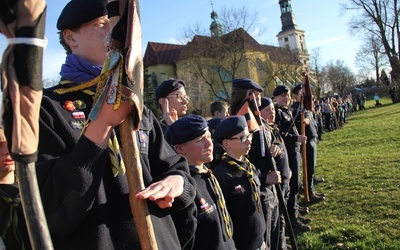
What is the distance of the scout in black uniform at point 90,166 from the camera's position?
142cm

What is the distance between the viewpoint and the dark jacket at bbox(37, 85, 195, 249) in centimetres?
142

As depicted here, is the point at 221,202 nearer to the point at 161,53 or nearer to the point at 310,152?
the point at 310,152

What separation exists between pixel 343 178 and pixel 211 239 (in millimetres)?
7162

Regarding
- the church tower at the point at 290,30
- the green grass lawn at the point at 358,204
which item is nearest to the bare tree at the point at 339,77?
the church tower at the point at 290,30

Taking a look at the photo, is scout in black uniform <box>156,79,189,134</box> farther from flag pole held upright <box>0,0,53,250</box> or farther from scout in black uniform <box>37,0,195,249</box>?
flag pole held upright <box>0,0,53,250</box>

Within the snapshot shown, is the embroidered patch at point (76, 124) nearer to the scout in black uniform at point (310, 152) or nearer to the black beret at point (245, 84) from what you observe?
the black beret at point (245, 84)

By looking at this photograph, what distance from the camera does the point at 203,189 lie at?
3.31 m

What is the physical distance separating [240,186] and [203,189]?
77 centimetres

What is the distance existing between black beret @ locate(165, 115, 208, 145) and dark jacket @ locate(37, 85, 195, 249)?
1.56 metres

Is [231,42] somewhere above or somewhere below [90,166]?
above

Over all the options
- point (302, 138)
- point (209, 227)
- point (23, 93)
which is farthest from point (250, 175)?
point (302, 138)

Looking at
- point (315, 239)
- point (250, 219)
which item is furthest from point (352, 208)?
point (250, 219)

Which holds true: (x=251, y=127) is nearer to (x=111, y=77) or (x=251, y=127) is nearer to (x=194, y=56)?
(x=111, y=77)

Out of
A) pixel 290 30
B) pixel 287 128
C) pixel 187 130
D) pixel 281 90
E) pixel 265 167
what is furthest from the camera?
pixel 290 30
